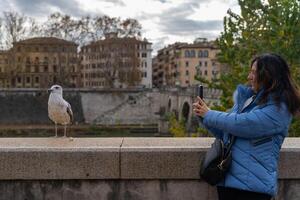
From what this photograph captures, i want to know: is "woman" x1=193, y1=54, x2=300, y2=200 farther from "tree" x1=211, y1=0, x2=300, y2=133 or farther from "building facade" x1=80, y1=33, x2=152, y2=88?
"building facade" x1=80, y1=33, x2=152, y2=88

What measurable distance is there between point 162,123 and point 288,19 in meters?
36.1

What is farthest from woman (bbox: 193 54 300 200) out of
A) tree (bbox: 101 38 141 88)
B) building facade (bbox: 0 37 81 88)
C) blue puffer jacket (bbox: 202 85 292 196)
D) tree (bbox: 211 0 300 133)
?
tree (bbox: 101 38 141 88)

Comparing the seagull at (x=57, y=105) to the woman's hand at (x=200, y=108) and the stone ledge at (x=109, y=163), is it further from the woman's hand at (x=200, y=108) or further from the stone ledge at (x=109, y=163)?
the woman's hand at (x=200, y=108)

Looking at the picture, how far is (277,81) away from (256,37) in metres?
12.9

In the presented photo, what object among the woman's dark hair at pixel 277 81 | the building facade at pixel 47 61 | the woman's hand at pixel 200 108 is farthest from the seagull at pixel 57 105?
the building facade at pixel 47 61

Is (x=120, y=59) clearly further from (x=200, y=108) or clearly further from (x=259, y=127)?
(x=259, y=127)

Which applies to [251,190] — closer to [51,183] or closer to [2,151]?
[51,183]

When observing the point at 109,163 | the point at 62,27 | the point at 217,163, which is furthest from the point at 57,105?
the point at 62,27

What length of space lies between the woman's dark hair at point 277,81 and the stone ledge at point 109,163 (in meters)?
0.92

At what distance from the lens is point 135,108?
56.3 m

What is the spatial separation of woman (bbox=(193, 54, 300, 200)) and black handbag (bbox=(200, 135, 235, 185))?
0.03m

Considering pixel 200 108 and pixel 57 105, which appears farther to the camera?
pixel 57 105

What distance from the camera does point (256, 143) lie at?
117 inches

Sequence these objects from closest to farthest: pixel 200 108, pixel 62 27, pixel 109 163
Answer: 1. pixel 200 108
2. pixel 109 163
3. pixel 62 27
